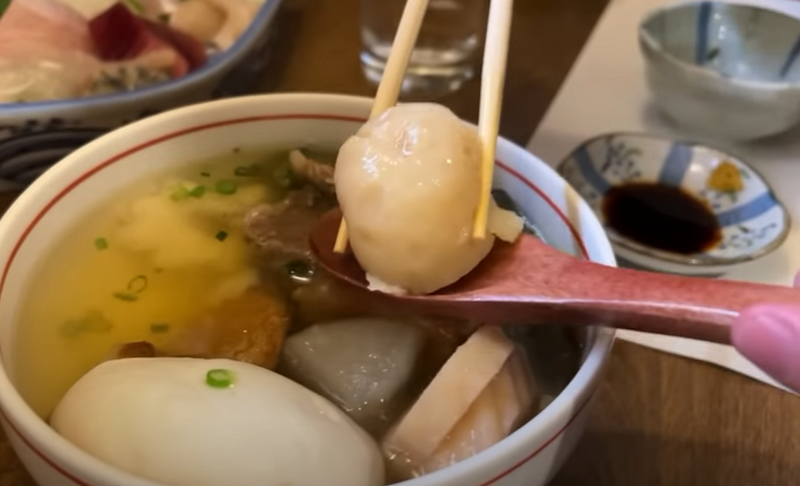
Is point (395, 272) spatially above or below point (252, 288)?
above

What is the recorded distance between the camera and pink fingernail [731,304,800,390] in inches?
18.1

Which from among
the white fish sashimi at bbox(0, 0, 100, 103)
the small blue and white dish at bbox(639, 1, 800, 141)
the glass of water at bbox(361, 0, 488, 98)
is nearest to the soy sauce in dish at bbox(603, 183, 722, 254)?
the small blue and white dish at bbox(639, 1, 800, 141)

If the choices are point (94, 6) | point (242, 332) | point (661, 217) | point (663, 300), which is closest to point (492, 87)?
point (663, 300)

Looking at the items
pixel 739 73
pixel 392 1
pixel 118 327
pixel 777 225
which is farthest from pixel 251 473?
pixel 739 73

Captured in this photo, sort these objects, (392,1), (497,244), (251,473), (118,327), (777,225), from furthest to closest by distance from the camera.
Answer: (392,1) → (777,225) → (118,327) → (497,244) → (251,473)

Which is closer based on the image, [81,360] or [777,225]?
[81,360]

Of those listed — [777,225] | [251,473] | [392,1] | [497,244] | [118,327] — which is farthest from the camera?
[392,1]

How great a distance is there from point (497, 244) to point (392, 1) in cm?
70

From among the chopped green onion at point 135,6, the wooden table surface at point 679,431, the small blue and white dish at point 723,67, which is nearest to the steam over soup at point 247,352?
the wooden table surface at point 679,431

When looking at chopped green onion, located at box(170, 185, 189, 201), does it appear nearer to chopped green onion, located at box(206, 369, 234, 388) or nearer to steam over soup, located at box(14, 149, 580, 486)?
steam over soup, located at box(14, 149, 580, 486)

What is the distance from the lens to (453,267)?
2.16 ft

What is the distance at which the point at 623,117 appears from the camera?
131 cm

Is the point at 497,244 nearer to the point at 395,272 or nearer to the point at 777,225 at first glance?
the point at 395,272

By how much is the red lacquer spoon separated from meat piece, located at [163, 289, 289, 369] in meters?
0.09
